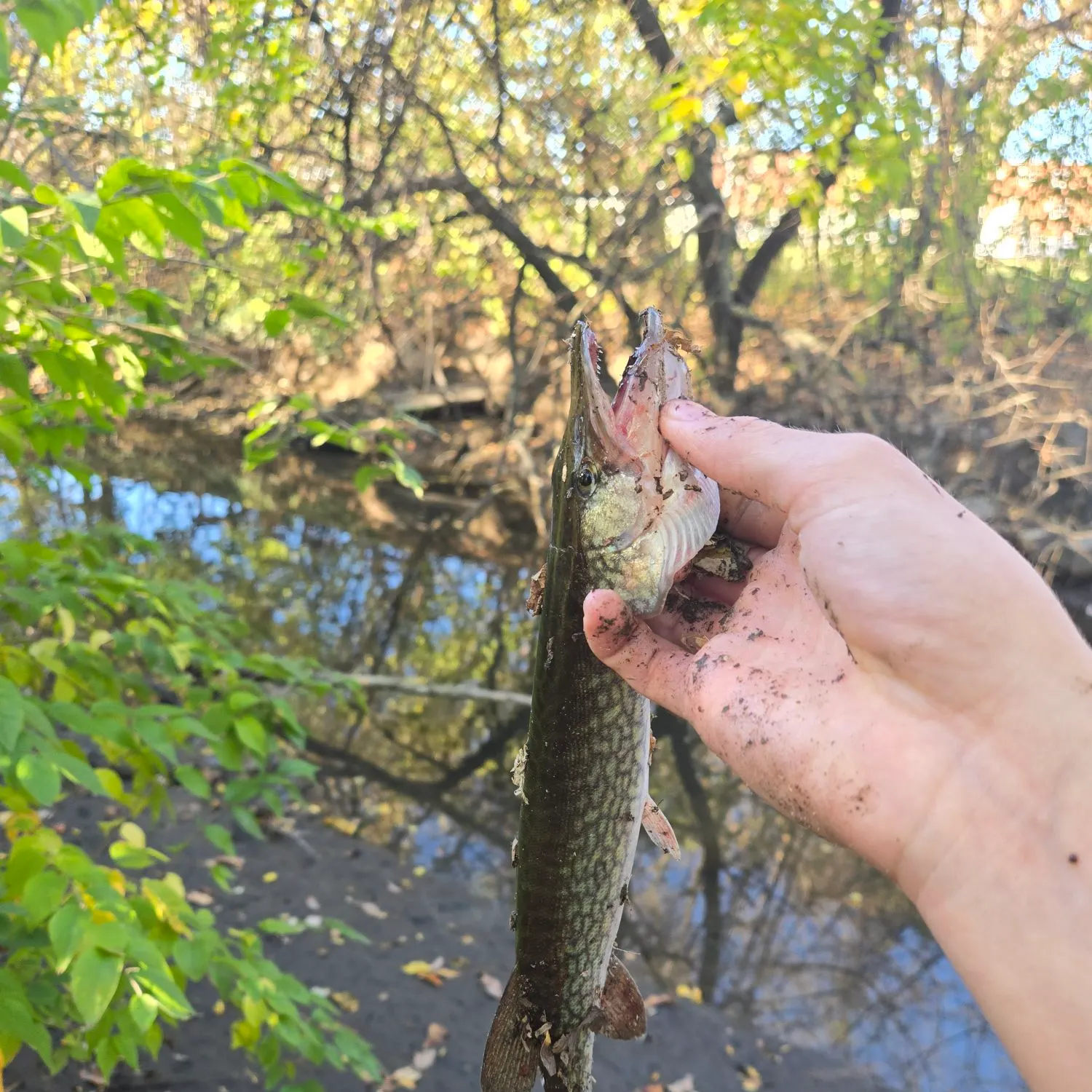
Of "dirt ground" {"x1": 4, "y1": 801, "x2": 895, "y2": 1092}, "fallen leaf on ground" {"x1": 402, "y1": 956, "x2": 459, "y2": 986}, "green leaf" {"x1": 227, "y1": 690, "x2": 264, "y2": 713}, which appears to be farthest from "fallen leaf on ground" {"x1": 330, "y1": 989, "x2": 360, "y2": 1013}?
"green leaf" {"x1": 227, "y1": 690, "x2": 264, "y2": 713}

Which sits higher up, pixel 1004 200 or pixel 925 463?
pixel 1004 200

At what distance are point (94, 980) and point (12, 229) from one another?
1507 mm

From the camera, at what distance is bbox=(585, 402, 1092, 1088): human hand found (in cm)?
147

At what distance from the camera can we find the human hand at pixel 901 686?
4.83 feet

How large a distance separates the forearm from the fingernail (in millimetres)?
947

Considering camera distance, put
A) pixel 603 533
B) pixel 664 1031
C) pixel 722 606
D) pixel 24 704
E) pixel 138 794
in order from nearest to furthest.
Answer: pixel 24 704
pixel 603 533
pixel 722 606
pixel 138 794
pixel 664 1031

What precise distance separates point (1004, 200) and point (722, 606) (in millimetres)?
9199

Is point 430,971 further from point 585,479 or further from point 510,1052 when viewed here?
point 585,479

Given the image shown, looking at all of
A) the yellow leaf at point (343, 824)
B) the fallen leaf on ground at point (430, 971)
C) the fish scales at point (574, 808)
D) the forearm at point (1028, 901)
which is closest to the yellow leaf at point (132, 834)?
the fish scales at point (574, 808)

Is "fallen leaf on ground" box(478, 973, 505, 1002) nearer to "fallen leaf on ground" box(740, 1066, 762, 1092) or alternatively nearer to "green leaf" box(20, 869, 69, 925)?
"fallen leaf on ground" box(740, 1066, 762, 1092)

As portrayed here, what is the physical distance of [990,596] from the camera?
5.31ft

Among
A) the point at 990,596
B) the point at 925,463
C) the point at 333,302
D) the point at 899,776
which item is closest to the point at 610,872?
the point at 899,776

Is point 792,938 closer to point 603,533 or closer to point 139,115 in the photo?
point 603,533

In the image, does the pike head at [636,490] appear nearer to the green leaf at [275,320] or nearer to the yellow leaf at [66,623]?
the green leaf at [275,320]
